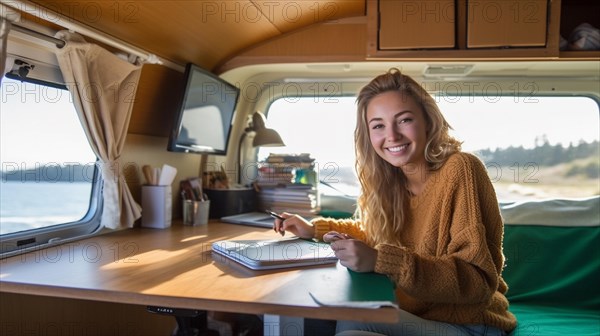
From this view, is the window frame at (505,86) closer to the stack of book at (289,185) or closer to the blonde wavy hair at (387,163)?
the stack of book at (289,185)

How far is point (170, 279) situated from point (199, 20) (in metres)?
1.14

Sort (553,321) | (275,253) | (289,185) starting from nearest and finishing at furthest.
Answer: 1. (275,253)
2. (553,321)
3. (289,185)

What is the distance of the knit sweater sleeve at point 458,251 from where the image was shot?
3.54 ft

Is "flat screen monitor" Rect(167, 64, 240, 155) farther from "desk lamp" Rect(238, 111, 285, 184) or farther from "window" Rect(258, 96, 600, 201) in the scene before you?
"window" Rect(258, 96, 600, 201)

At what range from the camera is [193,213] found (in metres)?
1.97

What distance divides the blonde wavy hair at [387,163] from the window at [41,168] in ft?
3.46

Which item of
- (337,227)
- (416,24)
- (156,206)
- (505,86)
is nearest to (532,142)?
(505,86)

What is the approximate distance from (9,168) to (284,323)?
102cm

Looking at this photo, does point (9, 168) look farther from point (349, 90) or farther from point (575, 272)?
point (575, 272)

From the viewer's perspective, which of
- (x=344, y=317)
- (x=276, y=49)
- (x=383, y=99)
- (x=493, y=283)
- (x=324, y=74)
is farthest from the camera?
(x=324, y=74)

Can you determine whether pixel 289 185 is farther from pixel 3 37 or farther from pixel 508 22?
pixel 3 37

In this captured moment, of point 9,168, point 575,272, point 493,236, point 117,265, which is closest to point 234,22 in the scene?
point 9,168

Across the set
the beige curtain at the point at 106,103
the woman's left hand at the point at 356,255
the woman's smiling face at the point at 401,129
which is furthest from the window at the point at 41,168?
the woman's smiling face at the point at 401,129

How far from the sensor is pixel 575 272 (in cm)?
193
